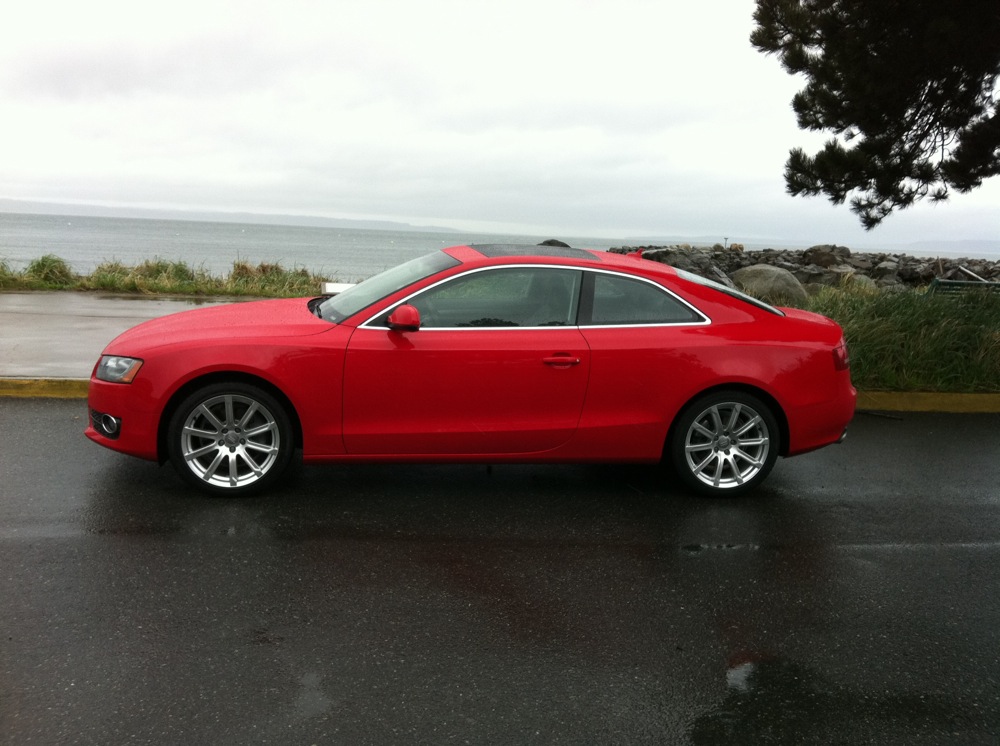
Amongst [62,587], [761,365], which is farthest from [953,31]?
[62,587]

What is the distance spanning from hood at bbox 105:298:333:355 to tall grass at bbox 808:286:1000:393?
20.2 feet

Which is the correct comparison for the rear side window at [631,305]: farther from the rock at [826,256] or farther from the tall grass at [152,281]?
the rock at [826,256]

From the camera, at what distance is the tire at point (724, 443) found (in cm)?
628

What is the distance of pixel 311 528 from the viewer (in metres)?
5.47

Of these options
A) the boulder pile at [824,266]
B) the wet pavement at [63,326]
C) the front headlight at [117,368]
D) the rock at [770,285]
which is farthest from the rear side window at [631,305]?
the boulder pile at [824,266]

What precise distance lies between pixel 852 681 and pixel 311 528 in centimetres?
294

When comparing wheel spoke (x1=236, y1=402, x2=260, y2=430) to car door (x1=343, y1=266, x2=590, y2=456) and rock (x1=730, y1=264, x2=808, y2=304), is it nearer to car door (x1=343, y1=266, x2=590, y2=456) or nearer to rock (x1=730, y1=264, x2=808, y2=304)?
car door (x1=343, y1=266, x2=590, y2=456)

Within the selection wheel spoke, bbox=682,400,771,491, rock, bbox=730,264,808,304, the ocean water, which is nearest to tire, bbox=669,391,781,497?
wheel spoke, bbox=682,400,771,491

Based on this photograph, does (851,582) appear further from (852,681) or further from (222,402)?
(222,402)

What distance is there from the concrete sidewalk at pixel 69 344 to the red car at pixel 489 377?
2.80 metres

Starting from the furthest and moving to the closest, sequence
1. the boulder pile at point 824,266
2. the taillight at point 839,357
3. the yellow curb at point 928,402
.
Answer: the boulder pile at point 824,266 → the yellow curb at point 928,402 → the taillight at point 839,357

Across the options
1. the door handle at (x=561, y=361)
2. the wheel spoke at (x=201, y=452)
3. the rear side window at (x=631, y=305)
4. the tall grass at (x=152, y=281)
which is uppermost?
the rear side window at (x=631, y=305)

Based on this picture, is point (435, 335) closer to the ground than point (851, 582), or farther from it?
farther from it

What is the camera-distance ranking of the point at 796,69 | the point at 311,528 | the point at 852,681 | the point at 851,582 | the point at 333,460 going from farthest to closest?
1. the point at 796,69
2. the point at 333,460
3. the point at 311,528
4. the point at 851,582
5. the point at 852,681
